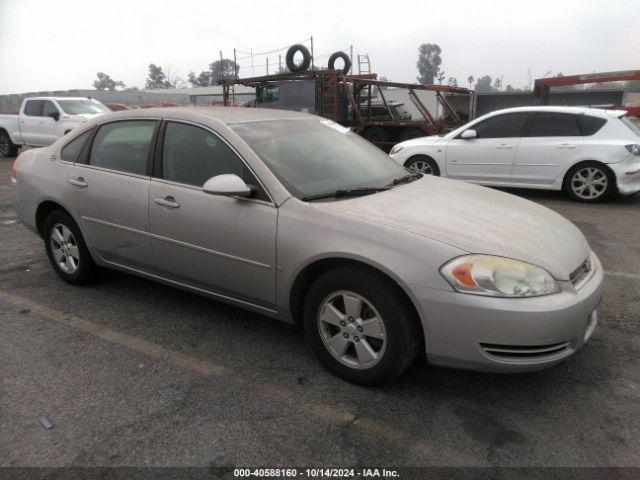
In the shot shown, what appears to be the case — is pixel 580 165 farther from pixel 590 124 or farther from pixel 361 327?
pixel 361 327

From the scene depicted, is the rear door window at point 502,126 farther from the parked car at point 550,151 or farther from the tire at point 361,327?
the tire at point 361,327

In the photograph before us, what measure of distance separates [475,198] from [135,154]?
244 cm

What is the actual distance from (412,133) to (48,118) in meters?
9.68

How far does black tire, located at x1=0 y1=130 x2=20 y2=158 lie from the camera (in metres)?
15.4

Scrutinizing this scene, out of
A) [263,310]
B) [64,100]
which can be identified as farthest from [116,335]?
[64,100]

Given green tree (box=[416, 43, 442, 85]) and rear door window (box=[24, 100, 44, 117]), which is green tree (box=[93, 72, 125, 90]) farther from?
rear door window (box=[24, 100, 44, 117])

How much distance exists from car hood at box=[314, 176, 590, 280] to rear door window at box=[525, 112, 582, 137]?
201 inches

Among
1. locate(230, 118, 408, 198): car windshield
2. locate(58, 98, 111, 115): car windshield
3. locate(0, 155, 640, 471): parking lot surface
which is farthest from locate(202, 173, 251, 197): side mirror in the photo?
locate(58, 98, 111, 115): car windshield

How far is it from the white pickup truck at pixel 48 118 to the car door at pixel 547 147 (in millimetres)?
10666

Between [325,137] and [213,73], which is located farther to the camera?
[213,73]

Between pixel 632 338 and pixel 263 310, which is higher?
pixel 263 310

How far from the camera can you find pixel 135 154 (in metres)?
3.80

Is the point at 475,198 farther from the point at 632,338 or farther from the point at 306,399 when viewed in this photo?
the point at 306,399

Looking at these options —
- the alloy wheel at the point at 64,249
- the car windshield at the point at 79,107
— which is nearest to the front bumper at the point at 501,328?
the alloy wheel at the point at 64,249
